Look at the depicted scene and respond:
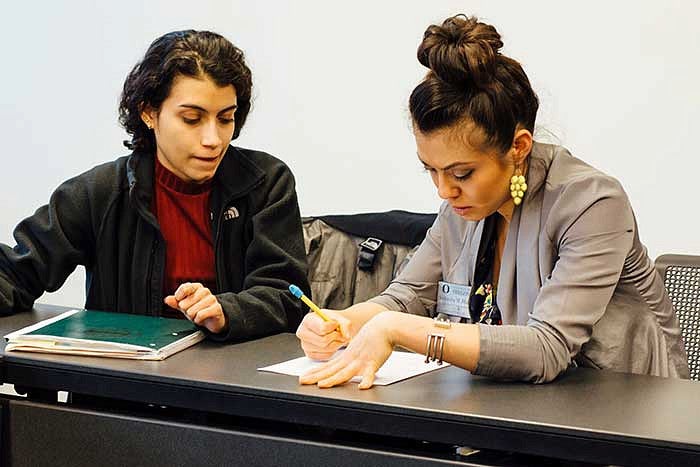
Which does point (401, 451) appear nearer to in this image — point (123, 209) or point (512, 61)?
point (512, 61)

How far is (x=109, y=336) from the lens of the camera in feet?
5.30

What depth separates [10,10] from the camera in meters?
3.31

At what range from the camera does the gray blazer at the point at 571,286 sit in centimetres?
145

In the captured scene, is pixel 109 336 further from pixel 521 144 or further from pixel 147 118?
pixel 521 144

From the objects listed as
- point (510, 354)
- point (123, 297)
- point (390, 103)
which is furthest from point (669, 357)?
point (390, 103)

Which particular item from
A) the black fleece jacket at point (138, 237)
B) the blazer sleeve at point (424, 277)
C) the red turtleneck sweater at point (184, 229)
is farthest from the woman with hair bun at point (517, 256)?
the red turtleneck sweater at point (184, 229)

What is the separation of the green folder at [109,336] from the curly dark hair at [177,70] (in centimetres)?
45

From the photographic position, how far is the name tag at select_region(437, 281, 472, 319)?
178cm

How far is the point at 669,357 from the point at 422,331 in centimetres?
51

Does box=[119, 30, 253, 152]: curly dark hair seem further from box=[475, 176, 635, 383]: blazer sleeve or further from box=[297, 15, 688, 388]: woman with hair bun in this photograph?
box=[475, 176, 635, 383]: blazer sleeve

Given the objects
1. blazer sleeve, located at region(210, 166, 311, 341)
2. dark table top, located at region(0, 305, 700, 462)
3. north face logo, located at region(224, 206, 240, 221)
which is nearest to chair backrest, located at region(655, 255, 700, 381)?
dark table top, located at region(0, 305, 700, 462)

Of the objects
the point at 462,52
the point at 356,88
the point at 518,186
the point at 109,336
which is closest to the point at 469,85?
the point at 462,52

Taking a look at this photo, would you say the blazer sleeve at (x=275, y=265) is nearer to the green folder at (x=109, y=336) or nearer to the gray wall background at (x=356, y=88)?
the green folder at (x=109, y=336)

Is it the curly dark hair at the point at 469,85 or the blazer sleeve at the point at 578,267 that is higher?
the curly dark hair at the point at 469,85
